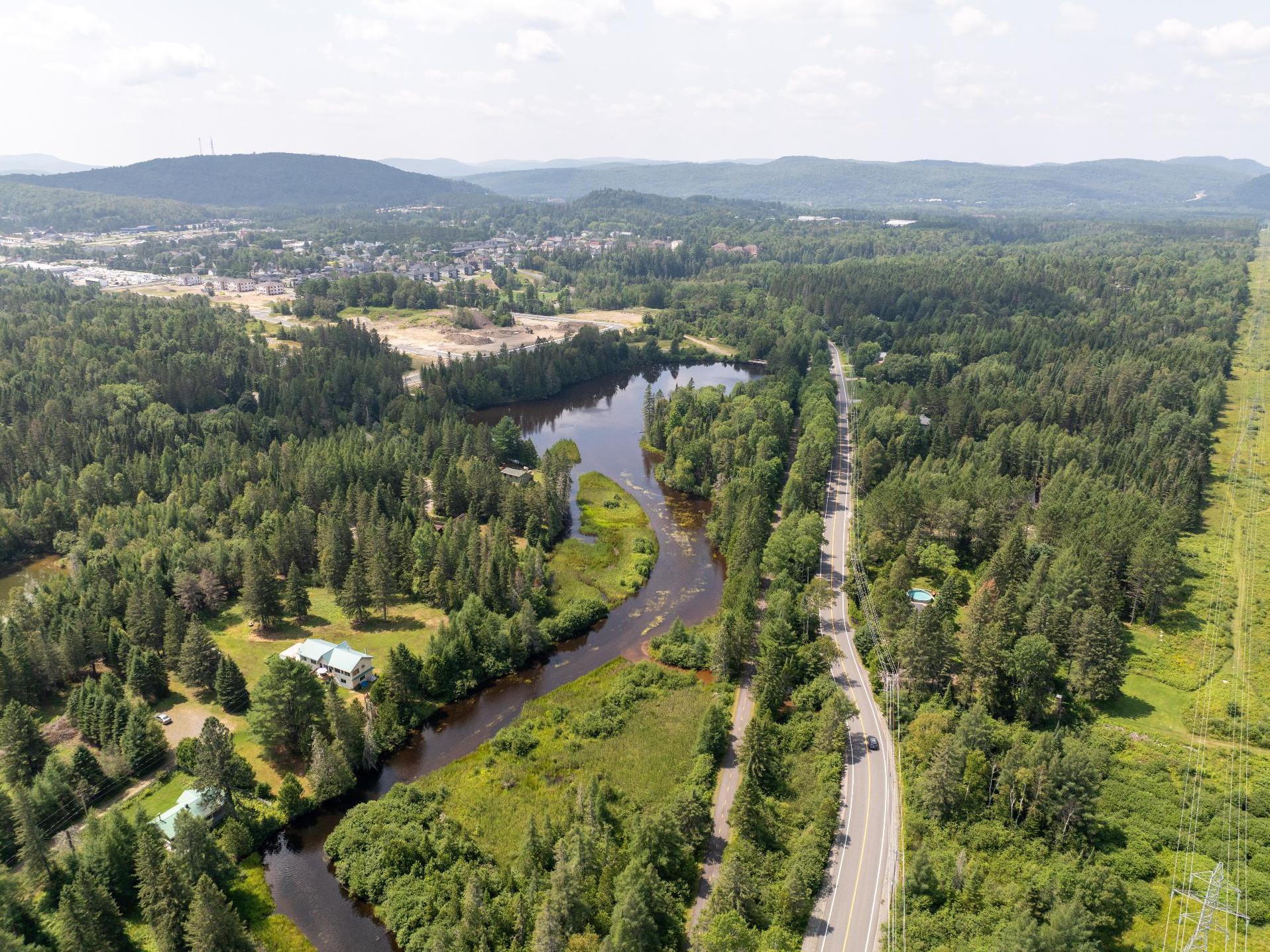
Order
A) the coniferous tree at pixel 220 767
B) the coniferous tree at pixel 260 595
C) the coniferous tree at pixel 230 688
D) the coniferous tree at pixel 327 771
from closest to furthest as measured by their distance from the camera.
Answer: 1. the coniferous tree at pixel 220 767
2. the coniferous tree at pixel 327 771
3. the coniferous tree at pixel 230 688
4. the coniferous tree at pixel 260 595

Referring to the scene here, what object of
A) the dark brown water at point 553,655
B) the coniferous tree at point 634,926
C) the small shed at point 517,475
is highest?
the small shed at point 517,475

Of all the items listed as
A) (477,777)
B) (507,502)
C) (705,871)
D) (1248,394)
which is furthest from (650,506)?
(1248,394)

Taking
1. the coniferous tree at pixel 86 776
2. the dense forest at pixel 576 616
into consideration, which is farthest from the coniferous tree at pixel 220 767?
the coniferous tree at pixel 86 776

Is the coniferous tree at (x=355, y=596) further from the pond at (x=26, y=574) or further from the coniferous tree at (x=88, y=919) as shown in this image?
the pond at (x=26, y=574)

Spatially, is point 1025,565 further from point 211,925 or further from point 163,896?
point 163,896

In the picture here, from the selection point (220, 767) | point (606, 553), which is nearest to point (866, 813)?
point (220, 767)

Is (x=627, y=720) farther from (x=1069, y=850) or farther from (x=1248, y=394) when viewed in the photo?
(x=1248, y=394)

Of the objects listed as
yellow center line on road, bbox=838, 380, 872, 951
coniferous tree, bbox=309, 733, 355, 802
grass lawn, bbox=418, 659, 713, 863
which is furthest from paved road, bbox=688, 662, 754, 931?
coniferous tree, bbox=309, 733, 355, 802
